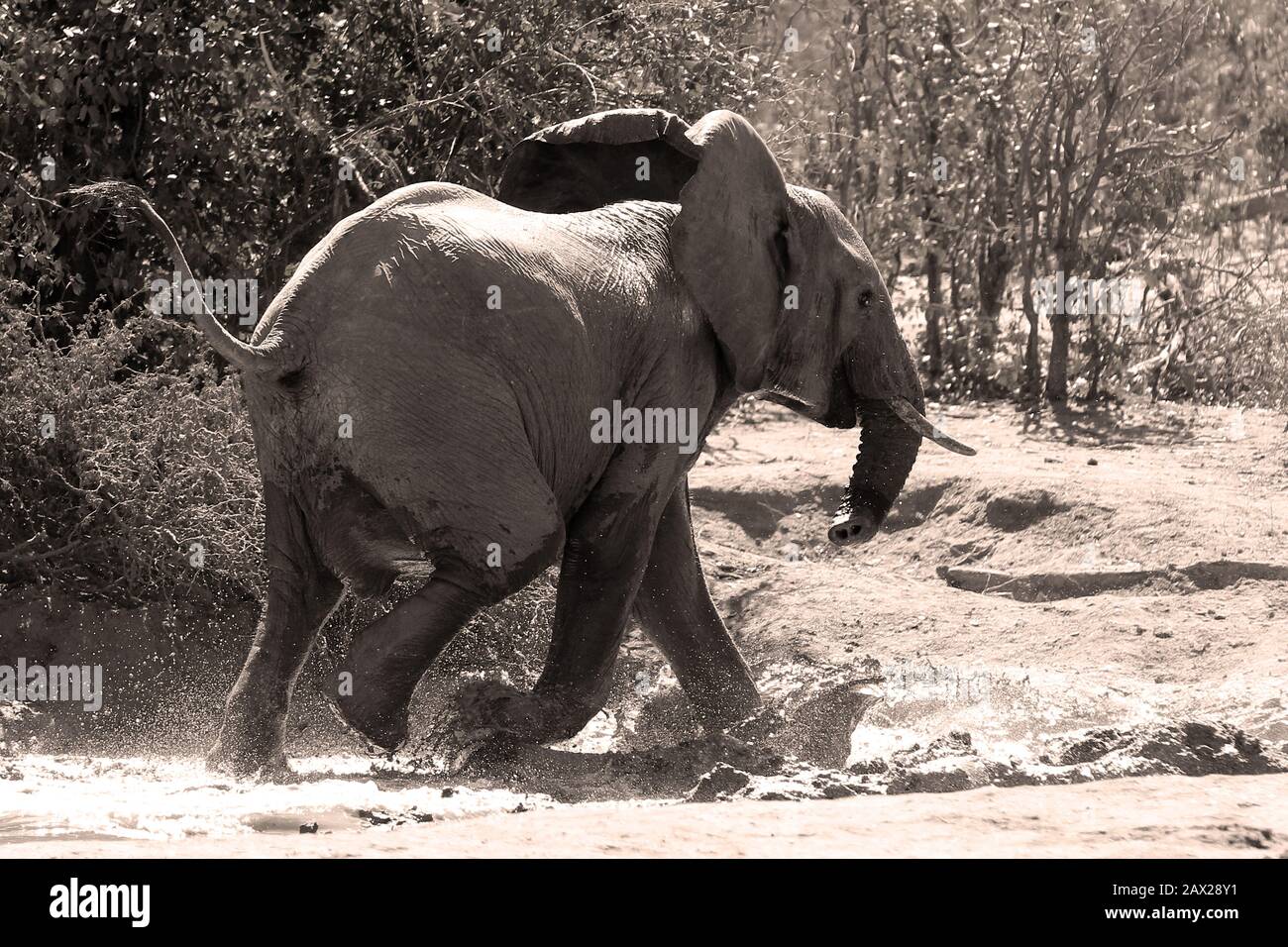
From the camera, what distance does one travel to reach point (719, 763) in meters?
6.42

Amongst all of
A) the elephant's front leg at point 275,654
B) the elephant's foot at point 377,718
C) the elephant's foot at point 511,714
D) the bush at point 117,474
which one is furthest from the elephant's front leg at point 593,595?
the bush at point 117,474

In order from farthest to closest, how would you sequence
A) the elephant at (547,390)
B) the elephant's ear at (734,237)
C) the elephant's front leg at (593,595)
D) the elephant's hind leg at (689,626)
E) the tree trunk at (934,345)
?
the tree trunk at (934,345) < the elephant's hind leg at (689,626) < the elephant's ear at (734,237) < the elephant's front leg at (593,595) < the elephant at (547,390)

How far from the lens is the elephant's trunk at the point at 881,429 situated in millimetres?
7230

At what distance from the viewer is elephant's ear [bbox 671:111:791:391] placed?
656cm

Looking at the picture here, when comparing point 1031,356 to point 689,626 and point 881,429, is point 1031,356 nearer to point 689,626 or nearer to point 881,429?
point 881,429

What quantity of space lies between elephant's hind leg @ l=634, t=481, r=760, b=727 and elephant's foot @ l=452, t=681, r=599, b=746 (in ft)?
3.13

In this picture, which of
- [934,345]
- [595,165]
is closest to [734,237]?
[595,165]

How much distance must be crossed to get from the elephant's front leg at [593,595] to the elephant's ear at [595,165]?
1.27 meters

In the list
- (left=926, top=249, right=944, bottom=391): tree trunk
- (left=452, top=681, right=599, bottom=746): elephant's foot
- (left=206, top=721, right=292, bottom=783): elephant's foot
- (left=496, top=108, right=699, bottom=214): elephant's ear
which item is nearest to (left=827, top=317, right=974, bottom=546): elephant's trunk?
(left=496, top=108, right=699, bottom=214): elephant's ear

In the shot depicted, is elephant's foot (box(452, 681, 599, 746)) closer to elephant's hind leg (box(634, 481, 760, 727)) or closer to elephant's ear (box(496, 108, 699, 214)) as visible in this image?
elephant's hind leg (box(634, 481, 760, 727))

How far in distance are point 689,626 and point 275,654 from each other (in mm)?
1833

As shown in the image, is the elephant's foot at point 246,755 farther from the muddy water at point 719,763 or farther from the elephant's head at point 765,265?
the elephant's head at point 765,265
